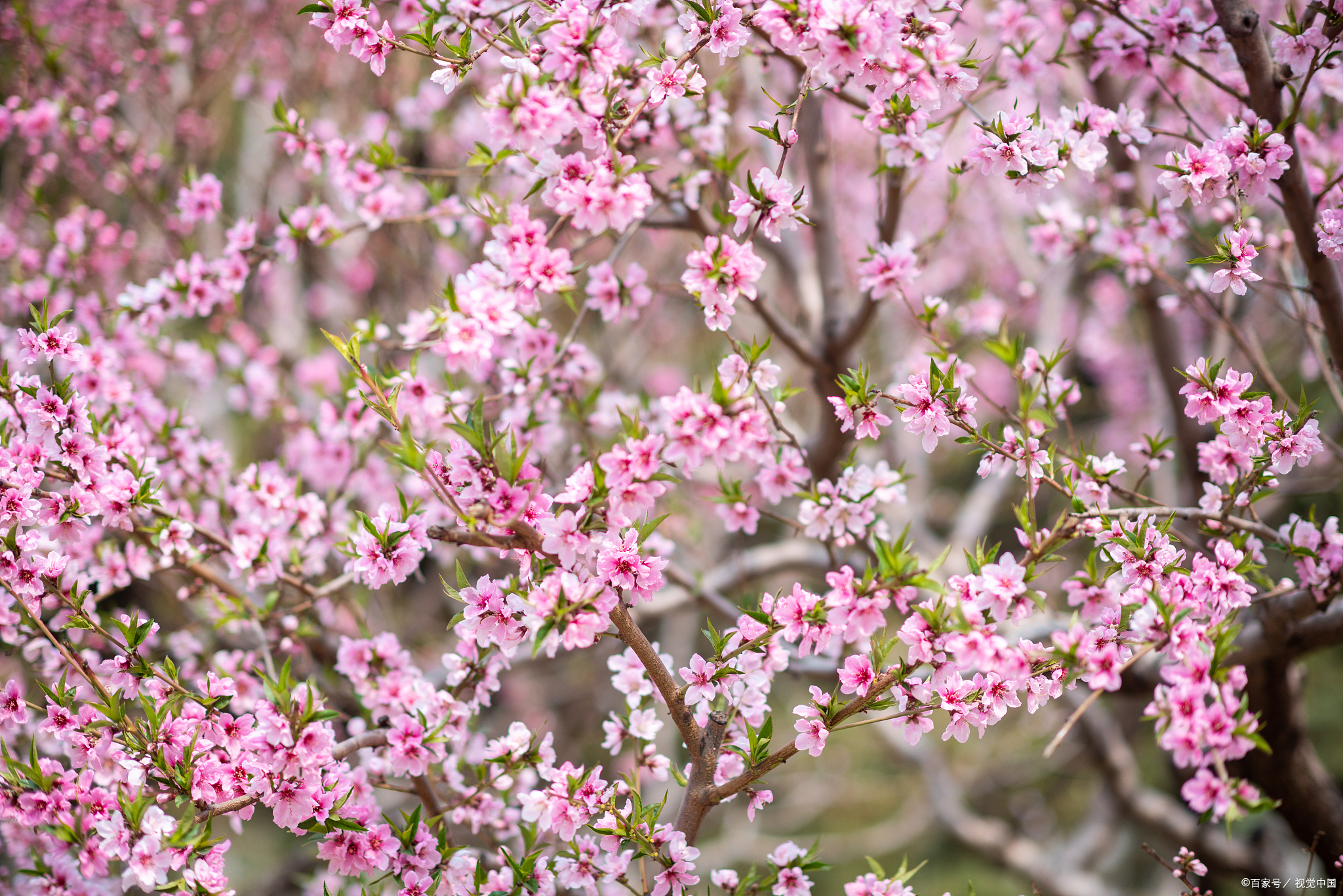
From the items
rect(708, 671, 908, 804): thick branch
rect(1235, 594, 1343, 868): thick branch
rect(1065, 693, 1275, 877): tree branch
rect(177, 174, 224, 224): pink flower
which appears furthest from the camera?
rect(1065, 693, 1275, 877): tree branch

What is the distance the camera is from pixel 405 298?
575 cm

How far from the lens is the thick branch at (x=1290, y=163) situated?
2.20 metres

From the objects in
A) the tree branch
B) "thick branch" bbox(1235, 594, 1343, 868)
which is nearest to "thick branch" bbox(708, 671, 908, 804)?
"thick branch" bbox(1235, 594, 1343, 868)

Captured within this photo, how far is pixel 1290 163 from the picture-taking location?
7.46ft

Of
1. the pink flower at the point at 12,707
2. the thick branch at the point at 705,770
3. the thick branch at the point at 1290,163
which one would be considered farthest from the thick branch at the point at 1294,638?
the pink flower at the point at 12,707

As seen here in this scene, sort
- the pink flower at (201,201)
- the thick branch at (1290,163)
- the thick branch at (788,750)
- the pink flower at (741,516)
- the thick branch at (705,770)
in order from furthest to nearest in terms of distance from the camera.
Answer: the pink flower at (201,201), the pink flower at (741,516), the thick branch at (1290,163), the thick branch at (705,770), the thick branch at (788,750)

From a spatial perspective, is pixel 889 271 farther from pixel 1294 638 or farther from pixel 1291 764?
pixel 1291 764

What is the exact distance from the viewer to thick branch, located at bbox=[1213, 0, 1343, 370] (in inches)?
86.7

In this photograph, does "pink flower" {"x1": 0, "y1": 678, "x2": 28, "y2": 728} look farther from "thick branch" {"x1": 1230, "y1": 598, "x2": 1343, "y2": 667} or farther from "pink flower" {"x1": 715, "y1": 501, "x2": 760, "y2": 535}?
"thick branch" {"x1": 1230, "y1": 598, "x2": 1343, "y2": 667}

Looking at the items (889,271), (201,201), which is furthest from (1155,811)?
(201,201)

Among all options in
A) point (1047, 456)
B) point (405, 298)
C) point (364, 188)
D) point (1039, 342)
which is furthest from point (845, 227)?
point (1047, 456)

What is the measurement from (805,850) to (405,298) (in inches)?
186

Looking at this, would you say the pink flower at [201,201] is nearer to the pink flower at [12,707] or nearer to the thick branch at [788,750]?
the pink flower at [12,707]

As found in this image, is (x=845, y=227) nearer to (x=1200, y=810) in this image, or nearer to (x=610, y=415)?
(x=610, y=415)
